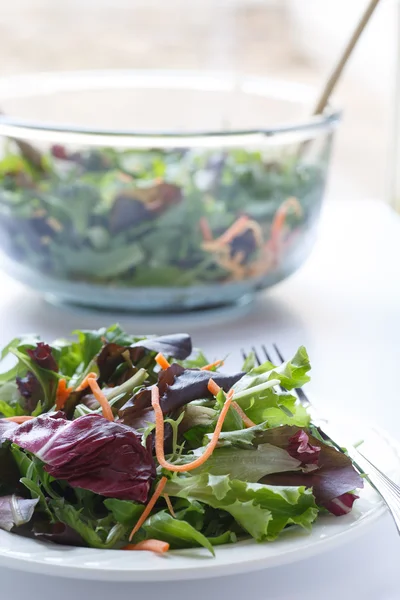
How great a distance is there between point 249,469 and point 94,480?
12cm

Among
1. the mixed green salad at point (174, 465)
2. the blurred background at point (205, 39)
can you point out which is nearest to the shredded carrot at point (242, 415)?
the mixed green salad at point (174, 465)

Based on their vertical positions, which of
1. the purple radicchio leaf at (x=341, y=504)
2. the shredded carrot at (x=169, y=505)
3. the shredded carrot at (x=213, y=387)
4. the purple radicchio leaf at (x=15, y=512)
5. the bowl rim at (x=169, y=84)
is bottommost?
the purple radicchio leaf at (x=15, y=512)

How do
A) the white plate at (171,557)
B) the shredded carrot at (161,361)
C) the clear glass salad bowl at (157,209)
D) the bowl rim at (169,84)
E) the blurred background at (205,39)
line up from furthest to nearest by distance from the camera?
the blurred background at (205,39) → the bowl rim at (169,84) → the clear glass salad bowl at (157,209) → the shredded carrot at (161,361) → the white plate at (171,557)

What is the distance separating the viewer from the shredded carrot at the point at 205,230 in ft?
3.72

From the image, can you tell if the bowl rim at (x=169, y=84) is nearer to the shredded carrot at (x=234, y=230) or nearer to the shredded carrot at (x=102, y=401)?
the shredded carrot at (x=234, y=230)

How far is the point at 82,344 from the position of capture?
92 centimetres

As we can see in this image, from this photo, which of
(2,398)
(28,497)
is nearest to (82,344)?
(2,398)

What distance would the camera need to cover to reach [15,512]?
2.01ft

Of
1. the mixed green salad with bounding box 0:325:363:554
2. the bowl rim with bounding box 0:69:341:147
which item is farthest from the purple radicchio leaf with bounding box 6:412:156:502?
the bowl rim with bounding box 0:69:341:147

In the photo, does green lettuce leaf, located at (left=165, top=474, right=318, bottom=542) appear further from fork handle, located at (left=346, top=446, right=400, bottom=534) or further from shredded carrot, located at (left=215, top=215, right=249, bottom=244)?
shredded carrot, located at (left=215, top=215, right=249, bottom=244)

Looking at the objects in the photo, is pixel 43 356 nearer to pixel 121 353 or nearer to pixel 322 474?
pixel 121 353

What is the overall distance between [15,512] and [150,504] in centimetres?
9

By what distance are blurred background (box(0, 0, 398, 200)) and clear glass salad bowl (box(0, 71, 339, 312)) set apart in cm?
232

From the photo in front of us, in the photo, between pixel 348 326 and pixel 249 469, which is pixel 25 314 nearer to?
pixel 348 326
